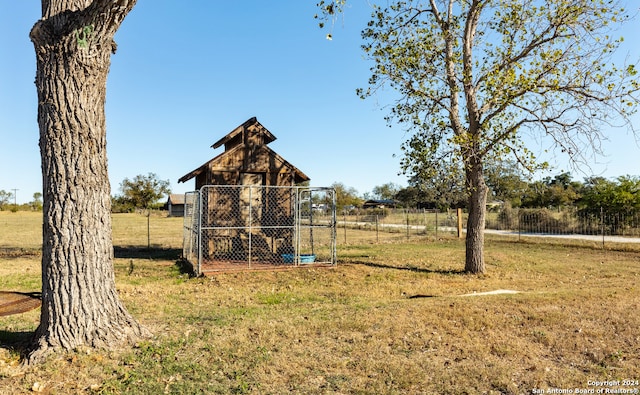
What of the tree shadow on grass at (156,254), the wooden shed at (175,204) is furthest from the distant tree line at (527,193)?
the wooden shed at (175,204)

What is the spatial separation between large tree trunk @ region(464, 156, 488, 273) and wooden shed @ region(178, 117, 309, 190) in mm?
5913

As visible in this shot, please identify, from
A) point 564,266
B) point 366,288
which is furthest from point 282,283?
point 564,266

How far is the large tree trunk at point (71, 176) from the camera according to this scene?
4.61 metres

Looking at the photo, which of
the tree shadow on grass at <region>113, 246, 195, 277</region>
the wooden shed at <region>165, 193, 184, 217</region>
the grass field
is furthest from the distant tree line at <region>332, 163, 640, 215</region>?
the wooden shed at <region>165, 193, 184, 217</region>

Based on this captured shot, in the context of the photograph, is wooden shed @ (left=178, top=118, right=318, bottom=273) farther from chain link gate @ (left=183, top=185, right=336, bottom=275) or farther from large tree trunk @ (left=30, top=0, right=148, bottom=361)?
large tree trunk @ (left=30, top=0, right=148, bottom=361)

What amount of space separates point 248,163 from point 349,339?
32.2ft

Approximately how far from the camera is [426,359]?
4.73m

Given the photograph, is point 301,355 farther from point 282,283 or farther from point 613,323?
point 282,283

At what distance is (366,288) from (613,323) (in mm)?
4777

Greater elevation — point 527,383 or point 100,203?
point 100,203

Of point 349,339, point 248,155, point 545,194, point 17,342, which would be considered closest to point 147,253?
point 248,155

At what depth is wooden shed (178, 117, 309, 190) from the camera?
1409cm

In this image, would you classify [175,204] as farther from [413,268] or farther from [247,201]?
[413,268]

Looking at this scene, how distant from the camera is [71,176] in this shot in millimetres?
4645
